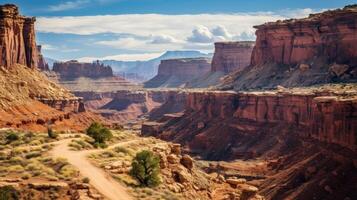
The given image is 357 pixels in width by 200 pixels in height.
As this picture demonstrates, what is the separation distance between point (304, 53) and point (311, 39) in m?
3.94

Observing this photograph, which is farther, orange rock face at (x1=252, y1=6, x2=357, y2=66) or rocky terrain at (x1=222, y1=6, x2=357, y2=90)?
rocky terrain at (x1=222, y1=6, x2=357, y2=90)

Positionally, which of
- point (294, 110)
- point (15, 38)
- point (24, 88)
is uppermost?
point (15, 38)

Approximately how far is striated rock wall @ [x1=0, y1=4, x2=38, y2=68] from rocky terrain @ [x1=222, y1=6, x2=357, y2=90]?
52.6 metres

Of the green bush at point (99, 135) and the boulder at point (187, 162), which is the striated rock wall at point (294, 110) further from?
the green bush at point (99, 135)

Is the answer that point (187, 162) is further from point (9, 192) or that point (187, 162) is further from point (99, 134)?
point (9, 192)

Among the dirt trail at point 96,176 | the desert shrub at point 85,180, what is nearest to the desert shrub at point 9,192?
the desert shrub at point 85,180

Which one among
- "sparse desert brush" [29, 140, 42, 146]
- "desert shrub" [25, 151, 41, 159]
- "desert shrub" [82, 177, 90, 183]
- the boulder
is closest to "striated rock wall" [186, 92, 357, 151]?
the boulder

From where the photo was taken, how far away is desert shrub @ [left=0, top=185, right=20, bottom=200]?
32.0m

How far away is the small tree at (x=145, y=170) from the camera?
39.1 meters

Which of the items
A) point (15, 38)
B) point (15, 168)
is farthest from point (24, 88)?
point (15, 168)

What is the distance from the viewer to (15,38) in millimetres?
96812

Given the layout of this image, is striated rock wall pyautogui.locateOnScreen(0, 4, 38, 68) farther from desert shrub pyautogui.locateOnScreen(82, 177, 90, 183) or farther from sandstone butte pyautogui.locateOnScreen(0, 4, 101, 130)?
desert shrub pyautogui.locateOnScreen(82, 177, 90, 183)

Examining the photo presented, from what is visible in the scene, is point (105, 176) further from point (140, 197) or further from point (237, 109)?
point (237, 109)

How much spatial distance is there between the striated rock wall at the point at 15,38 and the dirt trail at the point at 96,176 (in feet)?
177
